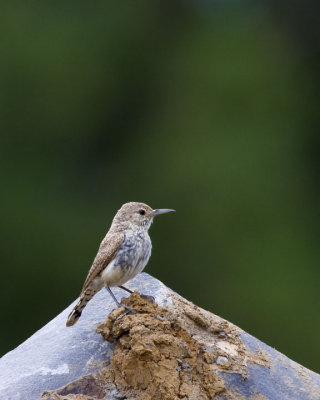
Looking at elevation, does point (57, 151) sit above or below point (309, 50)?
below

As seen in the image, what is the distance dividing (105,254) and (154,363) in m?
1.60

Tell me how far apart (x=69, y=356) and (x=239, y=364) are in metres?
1.00

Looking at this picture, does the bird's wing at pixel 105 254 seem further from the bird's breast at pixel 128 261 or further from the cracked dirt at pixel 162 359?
the cracked dirt at pixel 162 359

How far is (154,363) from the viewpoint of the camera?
800 centimetres

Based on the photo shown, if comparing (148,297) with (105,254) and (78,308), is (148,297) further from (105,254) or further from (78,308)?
(105,254)

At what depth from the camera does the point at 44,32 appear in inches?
868

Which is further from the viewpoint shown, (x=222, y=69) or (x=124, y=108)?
(x=124, y=108)

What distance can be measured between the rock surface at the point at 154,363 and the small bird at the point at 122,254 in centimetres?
45

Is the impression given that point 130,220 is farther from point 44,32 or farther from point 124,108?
point 124,108

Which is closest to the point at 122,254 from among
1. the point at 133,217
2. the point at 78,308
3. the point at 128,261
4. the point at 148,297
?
the point at 128,261

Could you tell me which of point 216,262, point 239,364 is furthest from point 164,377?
point 216,262

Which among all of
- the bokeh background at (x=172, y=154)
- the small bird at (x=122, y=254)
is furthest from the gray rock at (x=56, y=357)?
the bokeh background at (x=172, y=154)

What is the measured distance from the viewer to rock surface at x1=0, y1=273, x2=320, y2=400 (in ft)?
26.2

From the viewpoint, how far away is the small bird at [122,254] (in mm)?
9195
